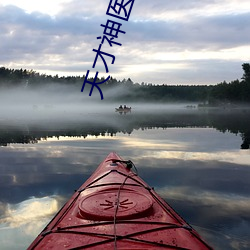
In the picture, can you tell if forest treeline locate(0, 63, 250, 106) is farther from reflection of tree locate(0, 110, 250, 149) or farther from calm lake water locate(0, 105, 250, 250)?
calm lake water locate(0, 105, 250, 250)

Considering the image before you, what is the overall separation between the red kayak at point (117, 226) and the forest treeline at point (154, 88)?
98.5 m

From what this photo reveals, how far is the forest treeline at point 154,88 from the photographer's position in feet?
329

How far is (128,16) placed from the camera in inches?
468

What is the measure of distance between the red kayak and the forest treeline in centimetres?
9846

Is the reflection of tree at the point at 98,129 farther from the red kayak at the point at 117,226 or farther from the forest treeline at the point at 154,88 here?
the forest treeline at the point at 154,88

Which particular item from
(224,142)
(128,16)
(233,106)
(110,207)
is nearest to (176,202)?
(110,207)

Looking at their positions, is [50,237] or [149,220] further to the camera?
[149,220]

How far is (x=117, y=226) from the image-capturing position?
4.63 metres

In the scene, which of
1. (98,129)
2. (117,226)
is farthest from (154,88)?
(117,226)

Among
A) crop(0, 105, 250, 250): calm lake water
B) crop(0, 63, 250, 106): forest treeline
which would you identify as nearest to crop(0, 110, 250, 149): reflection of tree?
crop(0, 105, 250, 250): calm lake water

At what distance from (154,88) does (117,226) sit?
178803mm

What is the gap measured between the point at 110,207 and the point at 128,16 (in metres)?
8.61

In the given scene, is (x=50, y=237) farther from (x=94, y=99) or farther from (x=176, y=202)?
(x=94, y=99)

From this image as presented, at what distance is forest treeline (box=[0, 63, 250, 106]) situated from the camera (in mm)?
100250
